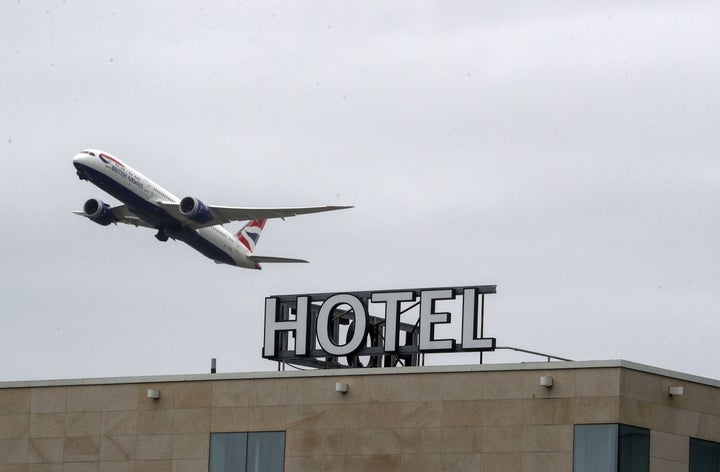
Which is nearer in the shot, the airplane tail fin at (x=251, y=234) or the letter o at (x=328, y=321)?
the letter o at (x=328, y=321)

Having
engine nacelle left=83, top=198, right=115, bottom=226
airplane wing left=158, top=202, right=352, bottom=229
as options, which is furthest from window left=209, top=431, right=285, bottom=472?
engine nacelle left=83, top=198, right=115, bottom=226

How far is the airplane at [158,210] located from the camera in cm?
10331

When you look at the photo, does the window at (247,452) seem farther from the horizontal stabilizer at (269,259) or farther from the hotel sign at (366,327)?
the horizontal stabilizer at (269,259)

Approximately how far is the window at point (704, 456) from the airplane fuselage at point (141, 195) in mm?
63125

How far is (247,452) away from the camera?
53250 millimetres

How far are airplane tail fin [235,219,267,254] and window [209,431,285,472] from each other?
259 ft

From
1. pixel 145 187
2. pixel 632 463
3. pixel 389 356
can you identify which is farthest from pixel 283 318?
pixel 145 187

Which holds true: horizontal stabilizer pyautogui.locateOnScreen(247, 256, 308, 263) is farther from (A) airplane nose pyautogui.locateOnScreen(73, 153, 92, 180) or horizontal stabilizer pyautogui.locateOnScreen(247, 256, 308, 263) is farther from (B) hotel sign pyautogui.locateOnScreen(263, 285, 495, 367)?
(B) hotel sign pyautogui.locateOnScreen(263, 285, 495, 367)

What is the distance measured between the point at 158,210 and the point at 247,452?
56904mm

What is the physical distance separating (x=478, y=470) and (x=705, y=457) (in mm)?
7892

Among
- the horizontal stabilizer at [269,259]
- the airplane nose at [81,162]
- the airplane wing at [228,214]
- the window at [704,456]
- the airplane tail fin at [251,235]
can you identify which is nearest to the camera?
the window at [704,456]

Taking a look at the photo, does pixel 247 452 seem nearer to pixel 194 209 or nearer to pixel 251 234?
pixel 194 209

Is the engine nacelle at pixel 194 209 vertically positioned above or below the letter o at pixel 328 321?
above

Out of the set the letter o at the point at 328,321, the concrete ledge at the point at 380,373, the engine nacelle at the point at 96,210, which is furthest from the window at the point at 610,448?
the engine nacelle at the point at 96,210
